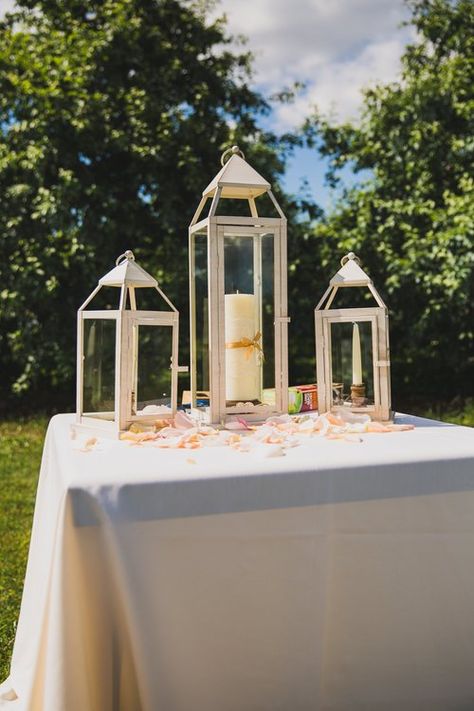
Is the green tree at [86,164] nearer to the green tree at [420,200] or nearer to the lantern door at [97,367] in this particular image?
the green tree at [420,200]

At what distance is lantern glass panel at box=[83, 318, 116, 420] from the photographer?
1.76m

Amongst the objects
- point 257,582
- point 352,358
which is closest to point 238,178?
point 352,358

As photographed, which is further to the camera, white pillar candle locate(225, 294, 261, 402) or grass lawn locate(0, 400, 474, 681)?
grass lawn locate(0, 400, 474, 681)

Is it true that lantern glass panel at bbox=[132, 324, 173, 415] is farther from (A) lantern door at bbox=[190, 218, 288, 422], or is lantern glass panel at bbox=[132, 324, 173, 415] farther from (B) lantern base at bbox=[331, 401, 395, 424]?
(B) lantern base at bbox=[331, 401, 395, 424]

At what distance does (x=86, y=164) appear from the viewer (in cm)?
684

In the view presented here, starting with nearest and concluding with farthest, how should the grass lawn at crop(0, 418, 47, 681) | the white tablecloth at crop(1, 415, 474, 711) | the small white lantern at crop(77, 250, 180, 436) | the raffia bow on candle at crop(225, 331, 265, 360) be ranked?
1. the white tablecloth at crop(1, 415, 474, 711)
2. the small white lantern at crop(77, 250, 180, 436)
3. the raffia bow on candle at crop(225, 331, 265, 360)
4. the grass lawn at crop(0, 418, 47, 681)

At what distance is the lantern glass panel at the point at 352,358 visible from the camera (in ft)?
6.12

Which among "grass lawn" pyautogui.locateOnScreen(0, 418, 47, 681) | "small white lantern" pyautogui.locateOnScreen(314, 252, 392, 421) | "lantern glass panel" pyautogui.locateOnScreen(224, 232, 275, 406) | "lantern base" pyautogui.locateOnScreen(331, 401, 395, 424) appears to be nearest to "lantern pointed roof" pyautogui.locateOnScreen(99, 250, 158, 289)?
"lantern glass panel" pyautogui.locateOnScreen(224, 232, 275, 406)

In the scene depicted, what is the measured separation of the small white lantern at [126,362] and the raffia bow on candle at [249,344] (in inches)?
6.4

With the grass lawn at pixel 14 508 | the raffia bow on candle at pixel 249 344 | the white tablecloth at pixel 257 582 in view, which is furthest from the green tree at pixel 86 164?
the white tablecloth at pixel 257 582

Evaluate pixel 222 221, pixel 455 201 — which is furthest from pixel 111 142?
pixel 222 221

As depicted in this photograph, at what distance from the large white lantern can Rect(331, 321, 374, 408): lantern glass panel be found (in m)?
0.16

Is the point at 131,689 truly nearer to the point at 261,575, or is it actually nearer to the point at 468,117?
the point at 261,575

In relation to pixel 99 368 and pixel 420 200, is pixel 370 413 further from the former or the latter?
pixel 420 200
